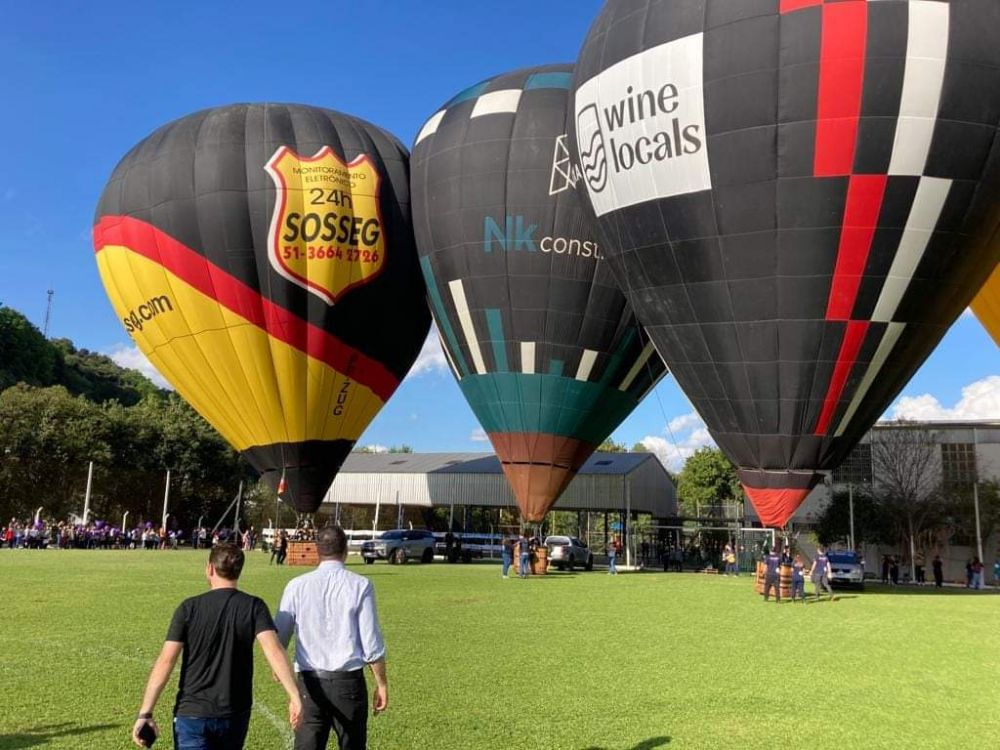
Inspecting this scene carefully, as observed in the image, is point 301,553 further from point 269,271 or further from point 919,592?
point 919,592

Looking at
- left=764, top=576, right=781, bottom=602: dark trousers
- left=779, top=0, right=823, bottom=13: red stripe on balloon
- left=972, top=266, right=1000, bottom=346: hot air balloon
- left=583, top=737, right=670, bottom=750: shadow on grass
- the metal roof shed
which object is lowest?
left=583, top=737, right=670, bottom=750: shadow on grass

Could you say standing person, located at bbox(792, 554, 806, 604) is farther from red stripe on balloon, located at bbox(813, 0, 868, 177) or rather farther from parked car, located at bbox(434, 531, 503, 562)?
parked car, located at bbox(434, 531, 503, 562)

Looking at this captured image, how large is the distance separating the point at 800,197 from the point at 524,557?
13110 millimetres

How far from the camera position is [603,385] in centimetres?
2028

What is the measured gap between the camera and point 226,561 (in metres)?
3.91

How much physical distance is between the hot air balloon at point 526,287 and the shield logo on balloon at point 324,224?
1361 millimetres

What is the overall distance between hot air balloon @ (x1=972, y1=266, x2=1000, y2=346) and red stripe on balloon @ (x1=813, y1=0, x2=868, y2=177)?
31.4 feet

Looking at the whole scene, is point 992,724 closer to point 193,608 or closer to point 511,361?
point 193,608

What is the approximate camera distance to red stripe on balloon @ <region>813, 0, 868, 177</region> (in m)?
11.7

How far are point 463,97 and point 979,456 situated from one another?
3135 centimetres

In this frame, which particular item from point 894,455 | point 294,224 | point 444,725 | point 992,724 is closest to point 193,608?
point 444,725

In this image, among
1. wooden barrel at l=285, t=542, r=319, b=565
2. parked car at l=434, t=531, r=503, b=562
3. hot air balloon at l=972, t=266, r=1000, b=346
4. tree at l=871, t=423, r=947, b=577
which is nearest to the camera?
hot air balloon at l=972, t=266, r=1000, b=346

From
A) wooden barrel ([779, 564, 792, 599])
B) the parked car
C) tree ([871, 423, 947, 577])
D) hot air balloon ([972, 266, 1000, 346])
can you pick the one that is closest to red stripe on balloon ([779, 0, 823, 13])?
hot air balloon ([972, 266, 1000, 346])

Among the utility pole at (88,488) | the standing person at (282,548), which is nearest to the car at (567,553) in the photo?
the standing person at (282,548)
